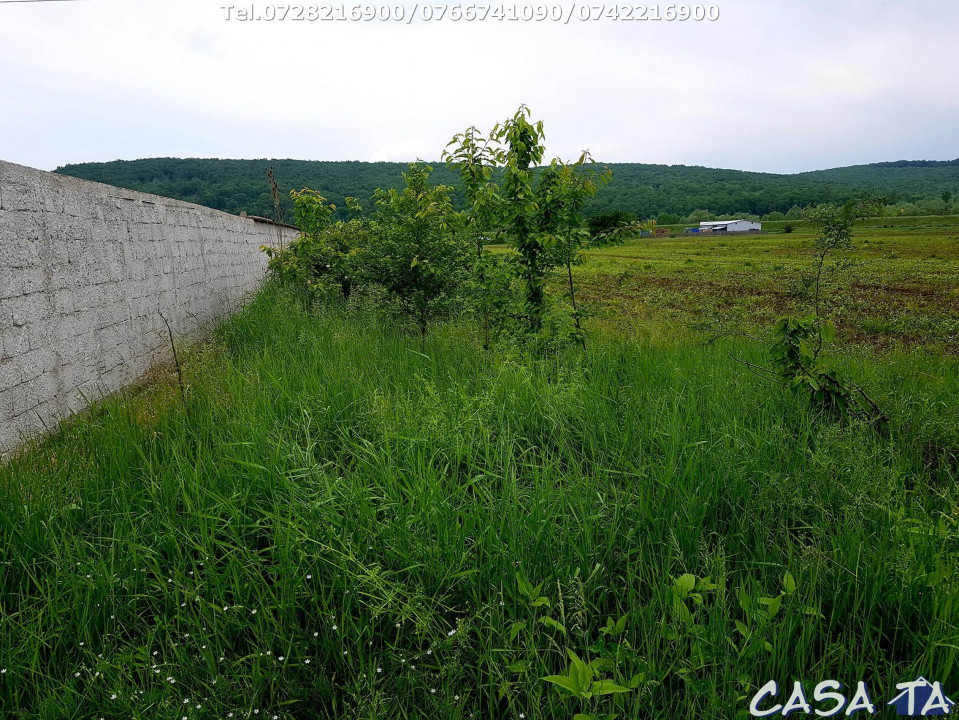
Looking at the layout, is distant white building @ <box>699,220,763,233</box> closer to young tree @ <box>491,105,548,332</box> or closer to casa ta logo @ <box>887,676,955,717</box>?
young tree @ <box>491,105,548,332</box>

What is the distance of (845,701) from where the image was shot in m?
1.57

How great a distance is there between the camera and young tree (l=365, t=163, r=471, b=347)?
21.4 ft

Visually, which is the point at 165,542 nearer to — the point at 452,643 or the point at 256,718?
the point at 256,718

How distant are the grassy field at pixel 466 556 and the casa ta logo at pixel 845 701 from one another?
2.4 inches

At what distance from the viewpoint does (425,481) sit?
8.00 ft

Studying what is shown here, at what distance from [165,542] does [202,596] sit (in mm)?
348

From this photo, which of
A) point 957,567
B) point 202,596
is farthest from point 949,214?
point 202,596

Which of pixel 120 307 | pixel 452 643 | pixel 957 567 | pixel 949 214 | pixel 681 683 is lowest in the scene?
pixel 681 683

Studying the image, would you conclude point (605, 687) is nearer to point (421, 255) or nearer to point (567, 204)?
point (567, 204)

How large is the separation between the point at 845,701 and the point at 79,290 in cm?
554

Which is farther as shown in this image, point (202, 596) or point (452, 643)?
point (202, 596)

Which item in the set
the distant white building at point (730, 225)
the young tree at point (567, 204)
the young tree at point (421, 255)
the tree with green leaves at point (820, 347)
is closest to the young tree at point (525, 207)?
the young tree at point (567, 204)

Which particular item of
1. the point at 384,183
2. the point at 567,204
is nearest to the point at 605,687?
the point at 567,204

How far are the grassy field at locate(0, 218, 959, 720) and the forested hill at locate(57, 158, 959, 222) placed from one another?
2667 centimetres
